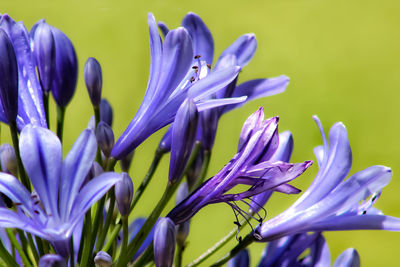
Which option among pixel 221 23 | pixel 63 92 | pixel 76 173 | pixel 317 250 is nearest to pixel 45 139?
pixel 76 173

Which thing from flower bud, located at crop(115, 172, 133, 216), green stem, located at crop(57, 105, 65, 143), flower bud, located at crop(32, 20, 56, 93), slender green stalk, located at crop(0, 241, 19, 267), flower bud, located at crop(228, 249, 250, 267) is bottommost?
flower bud, located at crop(228, 249, 250, 267)

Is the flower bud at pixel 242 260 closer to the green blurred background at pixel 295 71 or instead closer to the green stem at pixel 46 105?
the green stem at pixel 46 105

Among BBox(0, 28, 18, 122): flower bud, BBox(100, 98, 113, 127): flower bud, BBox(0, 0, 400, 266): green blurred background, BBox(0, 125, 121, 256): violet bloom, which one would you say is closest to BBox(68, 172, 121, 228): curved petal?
BBox(0, 125, 121, 256): violet bloom

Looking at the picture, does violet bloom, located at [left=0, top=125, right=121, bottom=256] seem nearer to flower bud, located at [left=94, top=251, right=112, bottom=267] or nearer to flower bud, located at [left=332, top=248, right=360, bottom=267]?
flower bud, located at [left=94, top=251, right=112, bottom=267]

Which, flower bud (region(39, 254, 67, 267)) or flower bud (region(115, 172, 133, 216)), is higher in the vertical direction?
flower bud (region(115, 172, 133, 216))

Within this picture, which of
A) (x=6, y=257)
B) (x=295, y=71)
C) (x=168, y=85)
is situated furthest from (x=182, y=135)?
(x=295, y=71)

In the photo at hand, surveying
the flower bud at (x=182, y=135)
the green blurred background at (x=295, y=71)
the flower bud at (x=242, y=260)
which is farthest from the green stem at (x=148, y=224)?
the green blurred background at (x=295, y=71)

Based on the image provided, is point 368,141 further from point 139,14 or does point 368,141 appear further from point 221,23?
point 139,14
